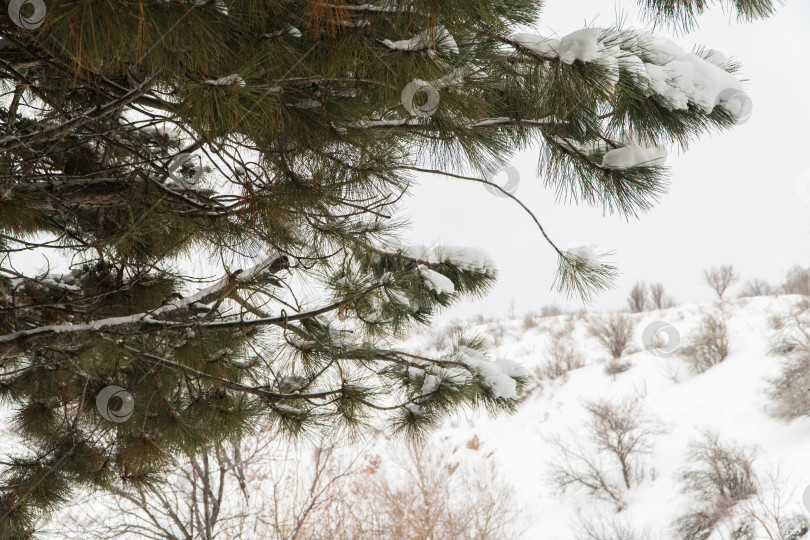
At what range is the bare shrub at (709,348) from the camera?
8.82m

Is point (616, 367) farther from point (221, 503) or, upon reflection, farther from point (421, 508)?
point (221, 503)

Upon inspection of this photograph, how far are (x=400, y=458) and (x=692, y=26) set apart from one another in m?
6.90

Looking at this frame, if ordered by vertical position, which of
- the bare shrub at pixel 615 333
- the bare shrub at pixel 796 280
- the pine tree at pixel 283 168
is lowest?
the pine tree at pixel 283 168

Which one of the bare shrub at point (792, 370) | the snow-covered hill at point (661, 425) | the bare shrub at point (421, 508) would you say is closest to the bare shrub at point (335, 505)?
the bare shrub at point (421, 508)

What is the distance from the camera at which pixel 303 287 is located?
1.56 meters

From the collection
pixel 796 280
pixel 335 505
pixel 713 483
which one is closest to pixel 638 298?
pixel 796 280

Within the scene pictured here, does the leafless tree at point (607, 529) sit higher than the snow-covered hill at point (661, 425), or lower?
lower

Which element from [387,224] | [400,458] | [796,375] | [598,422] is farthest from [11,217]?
[796,375]

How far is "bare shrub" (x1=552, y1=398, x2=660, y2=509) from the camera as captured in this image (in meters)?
7.31

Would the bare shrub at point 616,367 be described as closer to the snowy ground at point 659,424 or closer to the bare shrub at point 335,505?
the snowy ground at point 659,424

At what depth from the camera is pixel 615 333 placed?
10.1 m

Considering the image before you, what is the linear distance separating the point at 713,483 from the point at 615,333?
3.89 meters

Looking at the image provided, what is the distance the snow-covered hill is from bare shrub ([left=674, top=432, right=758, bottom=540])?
0.40ft

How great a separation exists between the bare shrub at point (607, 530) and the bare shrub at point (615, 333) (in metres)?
3.70
